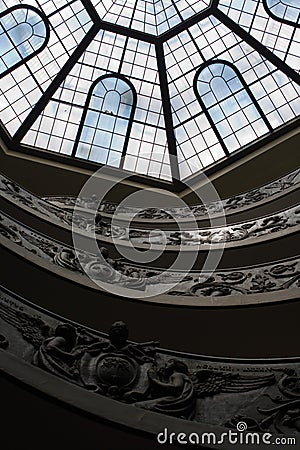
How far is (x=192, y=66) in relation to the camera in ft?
66.7

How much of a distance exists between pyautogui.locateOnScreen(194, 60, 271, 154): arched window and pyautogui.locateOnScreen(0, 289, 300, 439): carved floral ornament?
13.4 m

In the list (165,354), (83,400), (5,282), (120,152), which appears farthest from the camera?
(120,152)

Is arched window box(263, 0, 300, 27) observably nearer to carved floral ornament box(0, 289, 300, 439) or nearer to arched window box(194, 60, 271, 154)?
arched window box(194, 60, 271, 154)

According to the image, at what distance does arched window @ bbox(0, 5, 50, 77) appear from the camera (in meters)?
19.3

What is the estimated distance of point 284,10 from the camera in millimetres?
19188

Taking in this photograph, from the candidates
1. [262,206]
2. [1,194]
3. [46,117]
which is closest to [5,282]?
[1,194]

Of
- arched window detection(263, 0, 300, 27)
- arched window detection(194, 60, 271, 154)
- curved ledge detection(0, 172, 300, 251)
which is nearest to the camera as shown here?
curved ledge detection(0, 172, 300, 251)

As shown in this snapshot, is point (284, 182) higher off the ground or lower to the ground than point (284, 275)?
higher

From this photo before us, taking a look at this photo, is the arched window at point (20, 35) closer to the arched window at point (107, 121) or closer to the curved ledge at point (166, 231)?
the arched window at point (107, 121)

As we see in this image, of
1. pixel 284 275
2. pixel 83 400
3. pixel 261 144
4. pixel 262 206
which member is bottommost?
pixel 83 400

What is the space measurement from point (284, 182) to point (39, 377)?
1297 cm

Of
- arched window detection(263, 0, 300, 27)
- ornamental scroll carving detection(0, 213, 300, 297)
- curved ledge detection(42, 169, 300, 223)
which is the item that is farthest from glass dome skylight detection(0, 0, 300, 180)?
ornamental scroll carving detection(0, 213, 300, 297)

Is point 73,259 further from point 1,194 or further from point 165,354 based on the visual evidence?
point 165,354

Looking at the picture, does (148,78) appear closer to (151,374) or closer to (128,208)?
(128,208)
